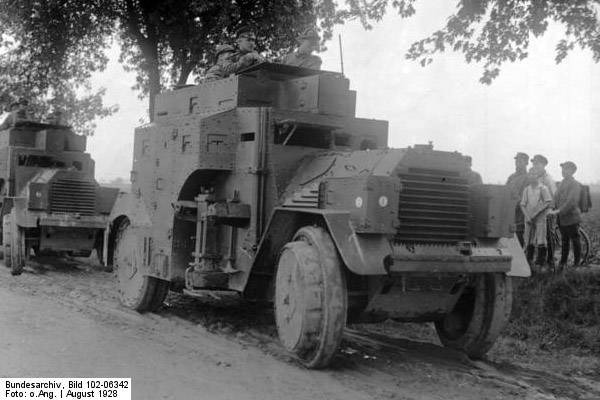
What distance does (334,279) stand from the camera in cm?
612

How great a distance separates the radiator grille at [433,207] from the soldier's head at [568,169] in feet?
14.9

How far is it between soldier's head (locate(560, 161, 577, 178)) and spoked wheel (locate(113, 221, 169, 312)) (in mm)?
5938

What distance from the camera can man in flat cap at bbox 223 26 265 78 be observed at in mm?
8836

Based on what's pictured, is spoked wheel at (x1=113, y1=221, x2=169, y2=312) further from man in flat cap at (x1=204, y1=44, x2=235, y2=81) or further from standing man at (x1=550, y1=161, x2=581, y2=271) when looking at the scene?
standing man at (x1=550, y1=161, x2=581, y2=271)

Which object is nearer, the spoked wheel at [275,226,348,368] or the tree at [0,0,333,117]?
the spoked wheel at [275,226,348,368]

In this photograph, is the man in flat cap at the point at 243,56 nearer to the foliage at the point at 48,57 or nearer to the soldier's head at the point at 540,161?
the soldier's head at the point at 540,161

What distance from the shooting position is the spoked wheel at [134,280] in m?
8.93

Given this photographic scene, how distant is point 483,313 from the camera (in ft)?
22.8

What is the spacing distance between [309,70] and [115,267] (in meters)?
3.73

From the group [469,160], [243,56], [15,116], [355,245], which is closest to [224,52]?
[243,56]

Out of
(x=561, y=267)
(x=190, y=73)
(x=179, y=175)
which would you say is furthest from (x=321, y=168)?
(x=190, y=73)

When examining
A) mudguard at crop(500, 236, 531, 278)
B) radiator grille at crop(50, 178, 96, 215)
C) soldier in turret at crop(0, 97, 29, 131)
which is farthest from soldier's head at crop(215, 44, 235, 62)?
soldier in turret at crop(0, 97, 29, 131)

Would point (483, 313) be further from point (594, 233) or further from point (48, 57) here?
point (48, 57)

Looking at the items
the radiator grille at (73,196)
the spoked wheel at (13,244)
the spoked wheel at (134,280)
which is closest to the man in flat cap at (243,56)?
the spoked wheel at (134,280)
